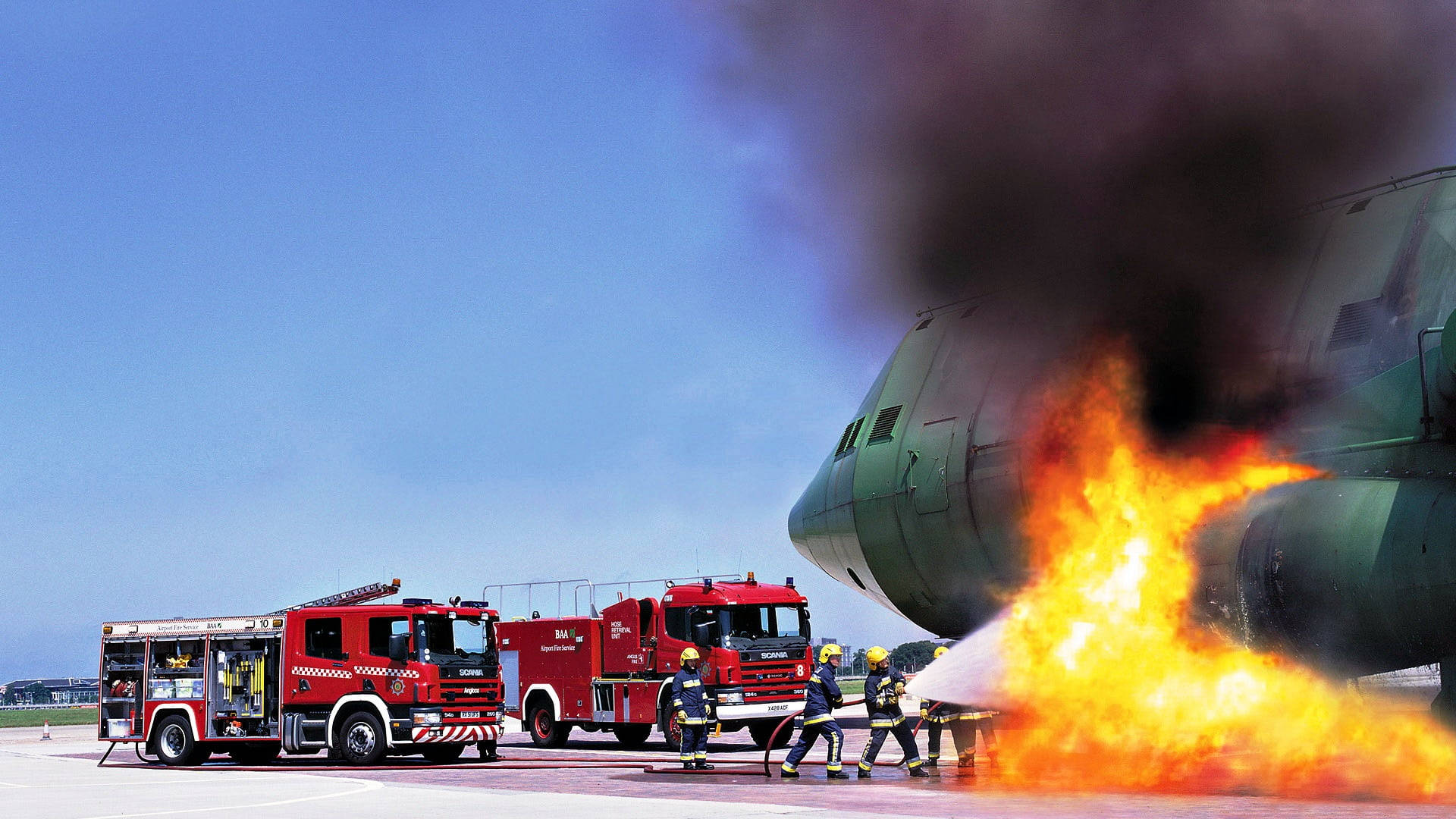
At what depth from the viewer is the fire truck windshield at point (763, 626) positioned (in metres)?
25.8

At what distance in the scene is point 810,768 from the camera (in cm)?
1953

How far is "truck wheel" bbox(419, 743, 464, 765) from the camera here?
23812 mm

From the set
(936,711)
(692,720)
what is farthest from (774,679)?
(936,711)

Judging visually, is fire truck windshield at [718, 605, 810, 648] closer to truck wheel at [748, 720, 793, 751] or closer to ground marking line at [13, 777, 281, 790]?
truck wheel at [748, 720, 793, 751]

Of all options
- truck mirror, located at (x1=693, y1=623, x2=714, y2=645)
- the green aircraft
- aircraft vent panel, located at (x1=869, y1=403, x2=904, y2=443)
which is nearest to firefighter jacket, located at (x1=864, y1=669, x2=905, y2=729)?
the green aircraft

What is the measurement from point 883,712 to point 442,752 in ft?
32.5

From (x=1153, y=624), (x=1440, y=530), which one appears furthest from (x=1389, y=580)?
(x=1153, y=624)

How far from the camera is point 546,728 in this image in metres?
29.1

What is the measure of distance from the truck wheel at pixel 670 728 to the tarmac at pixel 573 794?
0.44 meters

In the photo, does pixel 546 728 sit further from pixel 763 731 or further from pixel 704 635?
pixel 704 635

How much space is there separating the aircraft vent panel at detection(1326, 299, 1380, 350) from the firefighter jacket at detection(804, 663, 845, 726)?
6.94 m

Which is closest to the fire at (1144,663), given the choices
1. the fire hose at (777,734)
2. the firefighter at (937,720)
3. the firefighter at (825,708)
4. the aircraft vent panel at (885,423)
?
the firefighter at (937,720)

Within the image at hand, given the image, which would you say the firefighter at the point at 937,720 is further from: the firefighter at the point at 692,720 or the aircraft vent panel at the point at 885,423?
the aircraft vent panel at the point at 885,423

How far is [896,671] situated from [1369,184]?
27.3ft
